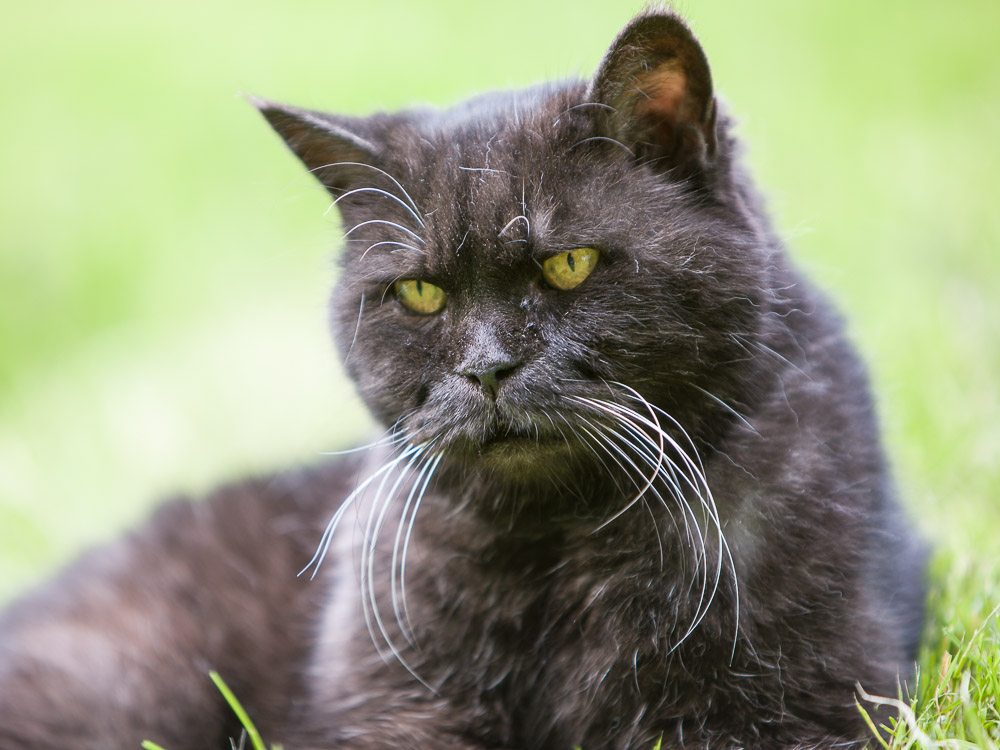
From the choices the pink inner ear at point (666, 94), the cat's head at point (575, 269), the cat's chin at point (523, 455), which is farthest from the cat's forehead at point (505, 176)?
the cat's chin at point (523, 455)

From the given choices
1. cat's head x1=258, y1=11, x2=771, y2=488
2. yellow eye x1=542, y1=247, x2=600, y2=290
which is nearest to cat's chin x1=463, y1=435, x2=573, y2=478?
cat's head x1=258, y1=11, x2=771, y2=488

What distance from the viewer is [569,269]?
167cm

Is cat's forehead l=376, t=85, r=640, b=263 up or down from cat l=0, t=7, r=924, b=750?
up

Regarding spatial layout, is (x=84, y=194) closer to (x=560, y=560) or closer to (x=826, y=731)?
(x=560, y=560)

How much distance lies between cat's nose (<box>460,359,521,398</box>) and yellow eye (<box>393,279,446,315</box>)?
7.8 inches

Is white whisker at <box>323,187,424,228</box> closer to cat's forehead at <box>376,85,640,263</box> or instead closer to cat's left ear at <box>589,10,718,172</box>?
cat's forehead at <box>376,85,640,263</box>

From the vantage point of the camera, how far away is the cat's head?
1629 millimetres

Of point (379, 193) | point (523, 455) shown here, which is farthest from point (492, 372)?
point (379, 193)

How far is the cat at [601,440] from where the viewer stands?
1.66 metres

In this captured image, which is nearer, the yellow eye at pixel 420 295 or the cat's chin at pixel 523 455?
the cat's chin at pixel 523 455

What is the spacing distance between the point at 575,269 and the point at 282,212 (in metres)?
4.97

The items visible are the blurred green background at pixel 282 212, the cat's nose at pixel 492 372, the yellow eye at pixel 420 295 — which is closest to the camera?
the cat's nose at pixel 492 372

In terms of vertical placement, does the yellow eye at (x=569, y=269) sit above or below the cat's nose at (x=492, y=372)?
above

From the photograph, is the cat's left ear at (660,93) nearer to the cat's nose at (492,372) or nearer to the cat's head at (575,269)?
the cat's head at (575,269)
